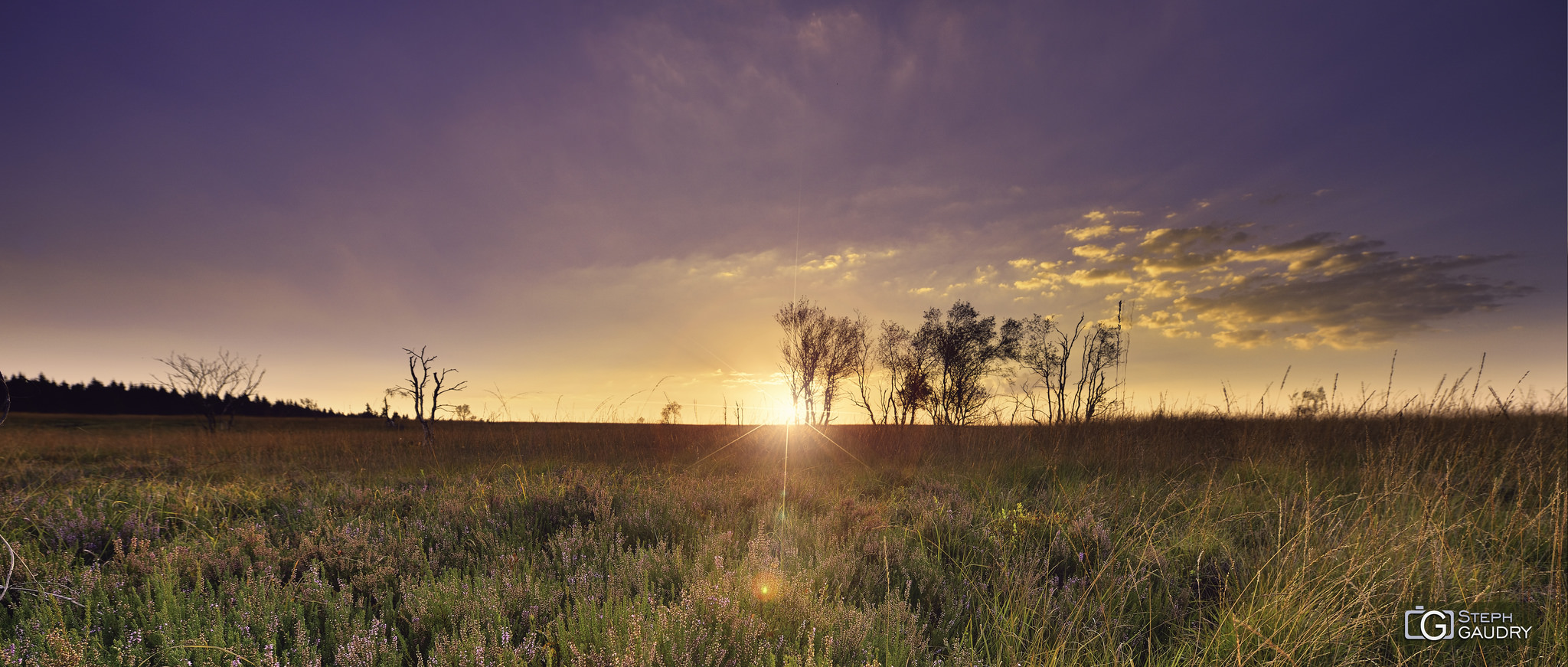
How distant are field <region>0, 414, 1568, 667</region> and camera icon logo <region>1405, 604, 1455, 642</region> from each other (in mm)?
91

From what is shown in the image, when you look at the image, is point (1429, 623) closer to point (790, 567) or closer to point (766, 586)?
point (790, 567)

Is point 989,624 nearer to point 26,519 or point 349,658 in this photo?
point 349,658

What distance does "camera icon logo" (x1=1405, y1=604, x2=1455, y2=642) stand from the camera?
10.7ft

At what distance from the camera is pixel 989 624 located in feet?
10.2

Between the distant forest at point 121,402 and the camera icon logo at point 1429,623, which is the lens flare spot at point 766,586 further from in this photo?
the distant forest at point 121,402

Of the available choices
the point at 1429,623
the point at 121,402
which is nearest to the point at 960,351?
the point at 1429,623

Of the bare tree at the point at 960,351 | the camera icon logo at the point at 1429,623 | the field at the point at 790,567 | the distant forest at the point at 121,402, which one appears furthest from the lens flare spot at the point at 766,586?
the distant forest at the point at 121,402

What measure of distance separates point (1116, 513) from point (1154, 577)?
1.17 metres

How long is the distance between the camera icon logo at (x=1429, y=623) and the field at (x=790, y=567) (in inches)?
3.6

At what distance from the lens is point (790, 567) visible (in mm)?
3568

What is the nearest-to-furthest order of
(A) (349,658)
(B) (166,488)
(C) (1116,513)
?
(A) (349,658) → (C) (1116,513) → (B) (166,488)

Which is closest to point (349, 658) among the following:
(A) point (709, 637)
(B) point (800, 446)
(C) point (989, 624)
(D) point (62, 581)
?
(A) point (709, 637)

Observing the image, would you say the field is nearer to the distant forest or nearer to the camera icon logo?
the camera icon logo

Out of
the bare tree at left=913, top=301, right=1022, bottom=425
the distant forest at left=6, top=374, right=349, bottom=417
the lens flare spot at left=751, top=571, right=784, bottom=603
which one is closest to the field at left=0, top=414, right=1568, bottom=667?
the lens flare spot at left=751, top=571, right=784, bottom=603
